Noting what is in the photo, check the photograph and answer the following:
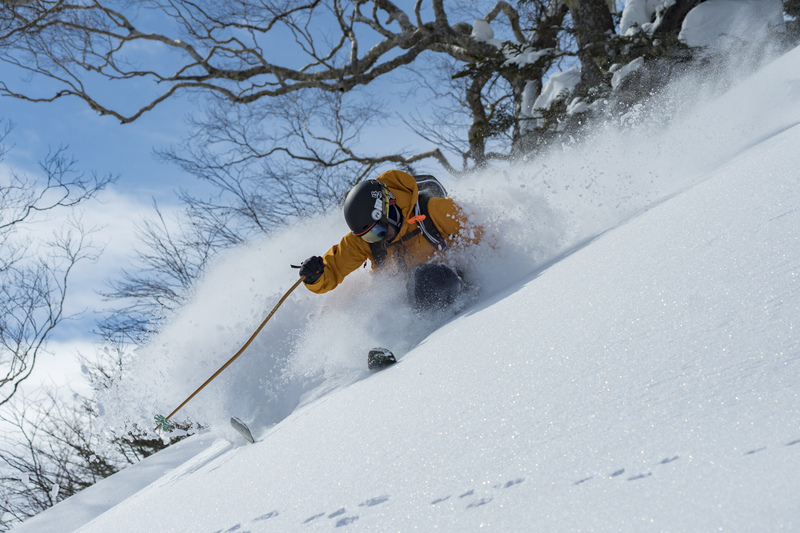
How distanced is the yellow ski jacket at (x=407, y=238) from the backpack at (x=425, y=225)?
25mm

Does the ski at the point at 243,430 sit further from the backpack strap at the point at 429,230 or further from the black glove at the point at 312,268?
the backpack strap at the point at 429,230

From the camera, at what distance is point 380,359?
8.96ft

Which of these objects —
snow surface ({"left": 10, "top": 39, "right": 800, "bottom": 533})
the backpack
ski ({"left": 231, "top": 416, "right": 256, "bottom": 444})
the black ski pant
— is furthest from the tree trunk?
ski ({"left": 231, "top": 416, "right": 256, "bottom": 444})

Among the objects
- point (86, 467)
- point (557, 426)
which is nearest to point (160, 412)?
point (557, 426)

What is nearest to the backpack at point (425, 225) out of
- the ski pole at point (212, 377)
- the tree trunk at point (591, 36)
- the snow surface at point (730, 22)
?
the ski pole at point (212, 377)

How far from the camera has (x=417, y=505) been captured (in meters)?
1.11

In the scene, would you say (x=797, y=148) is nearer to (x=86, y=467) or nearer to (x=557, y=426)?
(x=557, y=426)

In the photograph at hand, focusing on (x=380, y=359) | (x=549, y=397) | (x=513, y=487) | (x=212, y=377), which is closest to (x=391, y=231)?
(x=380, y=359)

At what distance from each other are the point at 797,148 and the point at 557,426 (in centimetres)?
203

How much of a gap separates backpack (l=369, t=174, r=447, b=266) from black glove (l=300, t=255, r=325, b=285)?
0.47m

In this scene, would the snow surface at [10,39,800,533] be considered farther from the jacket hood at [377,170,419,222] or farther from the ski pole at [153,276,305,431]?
the jacket hood at [377,170,419,222]

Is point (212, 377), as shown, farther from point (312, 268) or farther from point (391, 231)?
point (391, 231)

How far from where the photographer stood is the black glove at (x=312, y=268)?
3613 millimetres

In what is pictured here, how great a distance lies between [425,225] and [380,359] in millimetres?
1387
